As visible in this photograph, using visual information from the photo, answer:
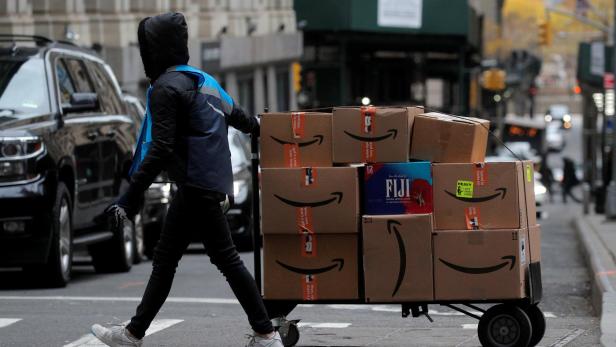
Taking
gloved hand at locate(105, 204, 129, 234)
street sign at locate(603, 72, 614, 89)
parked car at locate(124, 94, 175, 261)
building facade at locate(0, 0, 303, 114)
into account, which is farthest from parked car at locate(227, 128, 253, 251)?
street sign at locate(603, 72, 614, 89)

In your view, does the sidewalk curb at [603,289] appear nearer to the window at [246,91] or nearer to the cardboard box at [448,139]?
the cardboard box at [448,139]

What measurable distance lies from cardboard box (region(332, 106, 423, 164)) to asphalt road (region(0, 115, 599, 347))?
126cm

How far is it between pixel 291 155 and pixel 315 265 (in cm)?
64

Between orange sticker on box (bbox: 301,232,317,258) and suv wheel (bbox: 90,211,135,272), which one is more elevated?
orange sticker on box (bbox: 301,232,317,258)

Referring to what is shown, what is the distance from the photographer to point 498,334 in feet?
28.5

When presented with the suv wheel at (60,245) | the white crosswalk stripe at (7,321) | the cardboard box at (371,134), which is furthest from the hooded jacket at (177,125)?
the suv wheel at (60,245)

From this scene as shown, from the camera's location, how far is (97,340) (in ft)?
30.7

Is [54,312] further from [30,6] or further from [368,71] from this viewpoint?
[368,71]

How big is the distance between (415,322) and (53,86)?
4.47 metres

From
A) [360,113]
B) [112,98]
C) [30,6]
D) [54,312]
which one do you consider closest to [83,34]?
[30,6]

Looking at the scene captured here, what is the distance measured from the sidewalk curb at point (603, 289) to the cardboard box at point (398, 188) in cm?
136

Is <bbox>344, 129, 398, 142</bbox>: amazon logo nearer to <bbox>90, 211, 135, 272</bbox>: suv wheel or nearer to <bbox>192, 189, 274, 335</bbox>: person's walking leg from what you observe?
<bbox>192, 189, 274, 335</bbox>: person's walking leg

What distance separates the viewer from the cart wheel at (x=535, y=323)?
874 cm

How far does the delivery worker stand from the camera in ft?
25.7
